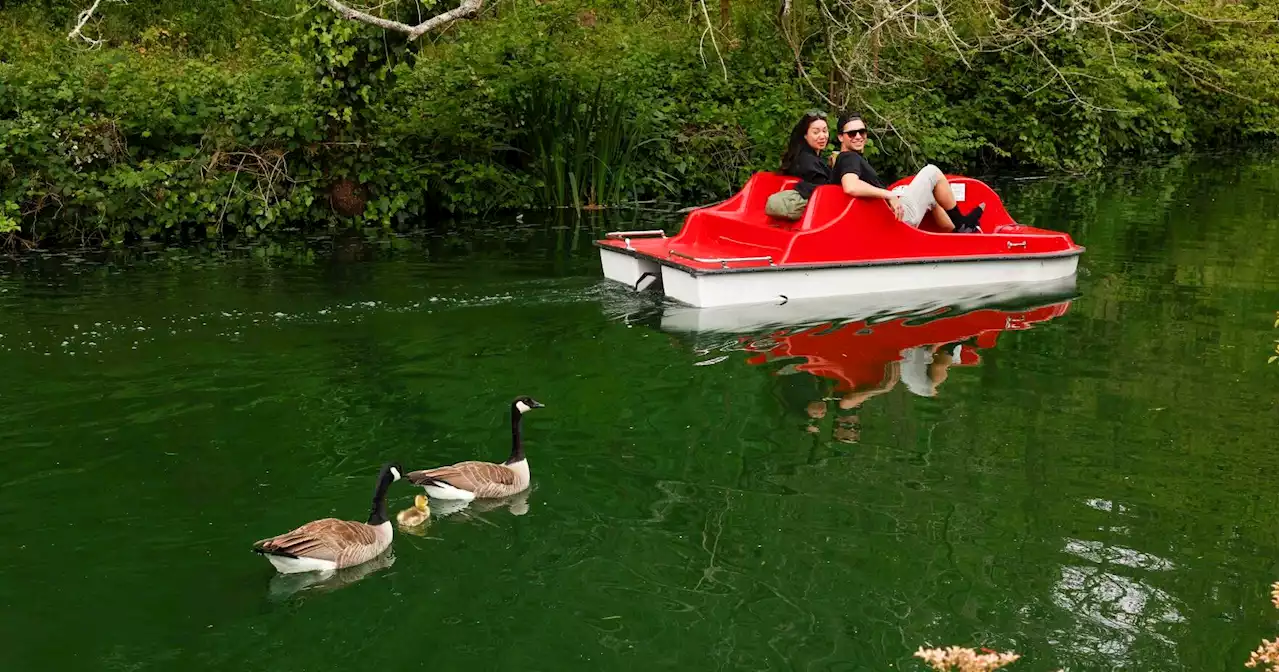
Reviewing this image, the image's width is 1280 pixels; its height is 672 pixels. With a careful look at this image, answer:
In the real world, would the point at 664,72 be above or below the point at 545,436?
above

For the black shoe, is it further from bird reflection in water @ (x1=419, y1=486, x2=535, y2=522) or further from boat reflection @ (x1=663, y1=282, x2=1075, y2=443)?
bird reflection in water @ (x1=419, y1=486, x2=535, y2=522)

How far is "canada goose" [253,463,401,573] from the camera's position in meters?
5.84

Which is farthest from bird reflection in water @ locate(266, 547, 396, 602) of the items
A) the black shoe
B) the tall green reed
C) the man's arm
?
the tall green reed

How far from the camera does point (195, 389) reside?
882 cm

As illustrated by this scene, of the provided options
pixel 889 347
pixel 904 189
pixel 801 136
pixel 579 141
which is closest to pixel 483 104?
pixel 579 141

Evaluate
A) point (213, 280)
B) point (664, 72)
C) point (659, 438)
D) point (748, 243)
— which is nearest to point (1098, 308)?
point (748, 243)

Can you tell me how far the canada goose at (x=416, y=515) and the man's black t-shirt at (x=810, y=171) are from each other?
564 centimetres

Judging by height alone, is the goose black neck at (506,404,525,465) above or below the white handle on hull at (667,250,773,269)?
below

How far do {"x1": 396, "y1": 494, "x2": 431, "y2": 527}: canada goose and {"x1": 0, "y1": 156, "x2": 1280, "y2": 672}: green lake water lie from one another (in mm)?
90

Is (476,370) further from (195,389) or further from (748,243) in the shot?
Result: (748,243)

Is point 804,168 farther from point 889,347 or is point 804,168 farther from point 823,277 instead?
point 889,347

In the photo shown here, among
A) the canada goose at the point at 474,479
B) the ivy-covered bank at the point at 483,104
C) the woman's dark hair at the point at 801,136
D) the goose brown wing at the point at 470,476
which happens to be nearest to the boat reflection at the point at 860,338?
the woman's dark hair at the point at 801,136

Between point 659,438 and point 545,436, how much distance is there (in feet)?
2.06

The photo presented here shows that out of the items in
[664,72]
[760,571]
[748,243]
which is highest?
[664,72]
